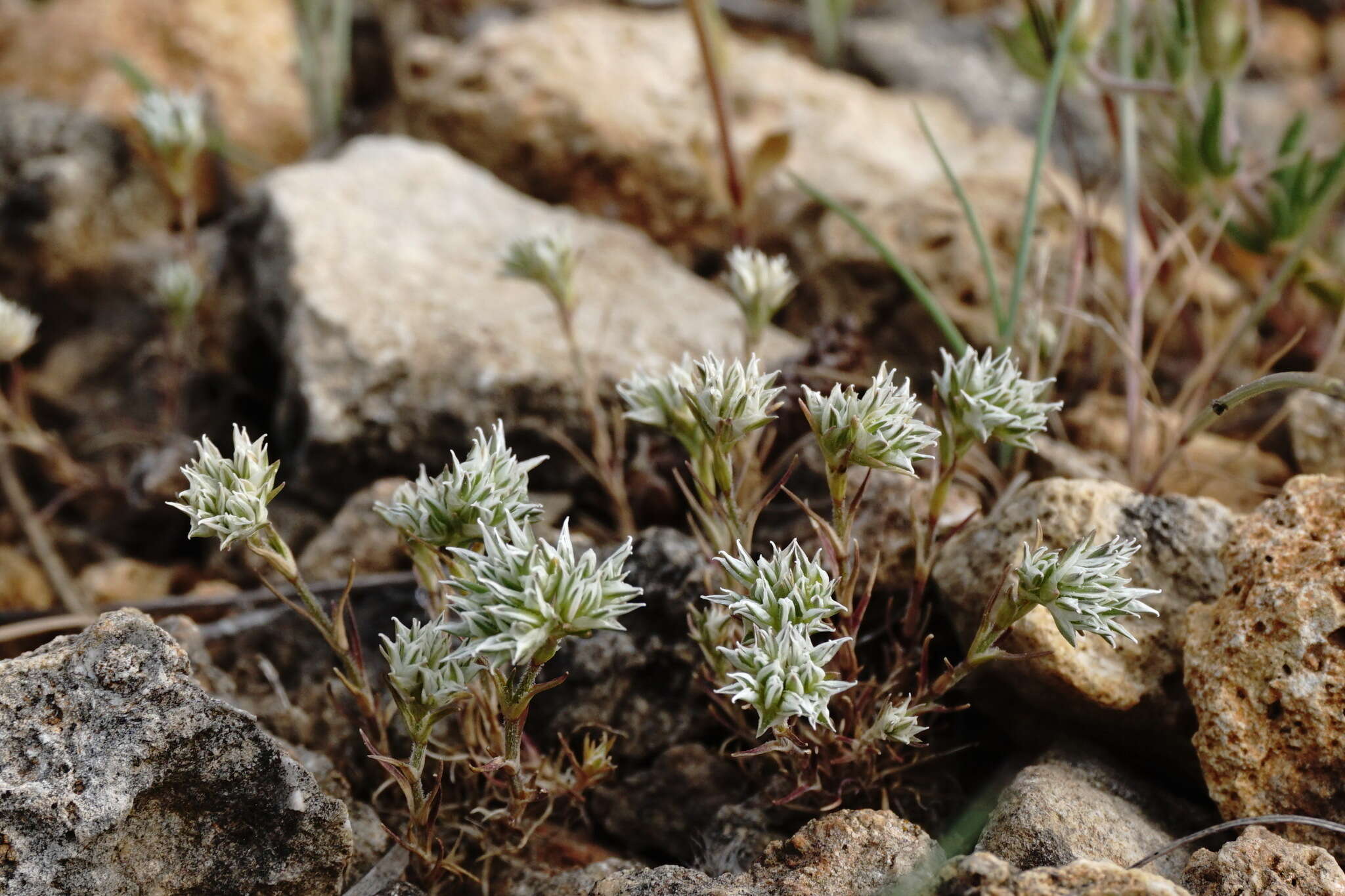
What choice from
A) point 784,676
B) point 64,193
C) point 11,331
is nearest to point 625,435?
point 784,676

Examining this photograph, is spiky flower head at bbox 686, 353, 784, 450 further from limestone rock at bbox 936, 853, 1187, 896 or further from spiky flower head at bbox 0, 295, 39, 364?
spiky flower head at bbox 0, 295, 39, 364

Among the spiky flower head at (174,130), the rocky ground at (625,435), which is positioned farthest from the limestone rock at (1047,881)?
the spiky flower head at (174,130)

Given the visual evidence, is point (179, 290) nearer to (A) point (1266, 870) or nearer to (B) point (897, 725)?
(B) point (897, 725)

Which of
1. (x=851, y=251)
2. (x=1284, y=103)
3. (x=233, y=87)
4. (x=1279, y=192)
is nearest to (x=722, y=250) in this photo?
(x=851, y=251)

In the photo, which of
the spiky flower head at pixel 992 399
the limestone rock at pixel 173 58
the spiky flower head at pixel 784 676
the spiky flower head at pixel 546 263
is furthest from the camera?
the limestone rock at pixel 173 58

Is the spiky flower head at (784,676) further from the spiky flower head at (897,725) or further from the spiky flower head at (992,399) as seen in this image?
the spiky flower head at (992,399)

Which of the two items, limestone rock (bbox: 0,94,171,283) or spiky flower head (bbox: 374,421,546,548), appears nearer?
spiky flower head (bbox: 374,421,546,548)

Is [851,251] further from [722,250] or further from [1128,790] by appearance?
[1128,790]

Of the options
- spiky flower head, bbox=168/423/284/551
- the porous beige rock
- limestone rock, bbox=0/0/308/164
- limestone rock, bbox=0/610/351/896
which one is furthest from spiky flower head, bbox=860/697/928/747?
limestone rock, bbox=0/0/308/164
